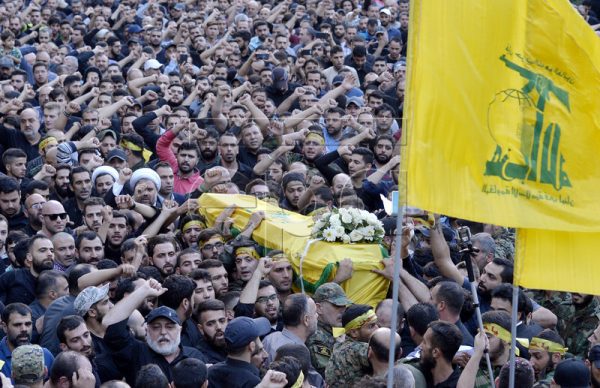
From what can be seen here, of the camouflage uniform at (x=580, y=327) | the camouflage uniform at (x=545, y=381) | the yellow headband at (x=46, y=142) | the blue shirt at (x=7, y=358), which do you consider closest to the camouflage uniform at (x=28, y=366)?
the blue shirt at (x=7, y=358)

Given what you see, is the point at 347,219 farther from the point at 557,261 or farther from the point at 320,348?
the point at 557,261

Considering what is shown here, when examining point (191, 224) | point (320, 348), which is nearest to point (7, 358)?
point (320, 348)

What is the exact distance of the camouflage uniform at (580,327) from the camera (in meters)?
11.9

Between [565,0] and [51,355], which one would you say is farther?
[51,355]

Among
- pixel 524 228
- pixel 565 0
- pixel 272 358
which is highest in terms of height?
pixel 565 0

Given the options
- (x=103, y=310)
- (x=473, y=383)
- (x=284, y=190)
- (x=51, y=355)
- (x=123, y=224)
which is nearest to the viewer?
(x=473, y=383)

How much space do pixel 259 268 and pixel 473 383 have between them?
2.86 metres

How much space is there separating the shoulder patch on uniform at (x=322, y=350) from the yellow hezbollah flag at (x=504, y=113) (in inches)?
101

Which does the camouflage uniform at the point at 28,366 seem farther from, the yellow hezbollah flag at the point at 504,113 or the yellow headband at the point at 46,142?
the yellow headband at the point at 46,142

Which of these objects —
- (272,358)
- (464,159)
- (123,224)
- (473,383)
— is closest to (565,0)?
(464,159)

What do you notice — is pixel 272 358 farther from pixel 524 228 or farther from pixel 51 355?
pixel 524 228

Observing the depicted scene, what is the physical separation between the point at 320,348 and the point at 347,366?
3.85ft

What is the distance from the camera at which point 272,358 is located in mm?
10062

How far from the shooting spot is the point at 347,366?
9.05 m
